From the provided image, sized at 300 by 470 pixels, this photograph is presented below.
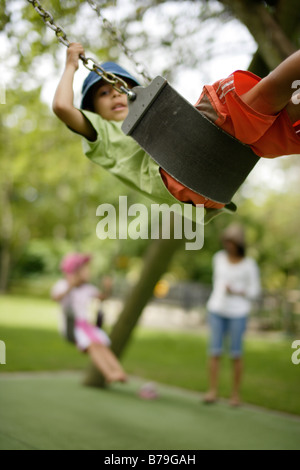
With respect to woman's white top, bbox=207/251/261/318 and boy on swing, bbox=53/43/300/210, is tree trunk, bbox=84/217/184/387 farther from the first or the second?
boy on swing, bbox=53/43/300/210

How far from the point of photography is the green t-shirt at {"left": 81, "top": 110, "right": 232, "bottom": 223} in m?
2.32

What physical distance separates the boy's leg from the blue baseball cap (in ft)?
2.75

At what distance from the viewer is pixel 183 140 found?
2.07 m

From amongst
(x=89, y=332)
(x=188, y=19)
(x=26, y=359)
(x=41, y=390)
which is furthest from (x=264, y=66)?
(x=26, y=359)

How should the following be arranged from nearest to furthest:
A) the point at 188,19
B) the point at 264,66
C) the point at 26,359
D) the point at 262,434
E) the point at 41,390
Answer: the point at 262,434
the point at 264,66
the point at 41,390
the point at 188,19
the point at 26,359

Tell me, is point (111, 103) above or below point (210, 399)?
above

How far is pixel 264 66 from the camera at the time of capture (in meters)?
4.29

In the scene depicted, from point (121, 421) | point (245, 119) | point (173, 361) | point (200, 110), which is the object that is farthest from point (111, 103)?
point (173, 361)

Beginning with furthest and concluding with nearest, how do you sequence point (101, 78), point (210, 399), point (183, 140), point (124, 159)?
point (210, 399) < point (101, 78) < point (124, 159) < point (183, 140)

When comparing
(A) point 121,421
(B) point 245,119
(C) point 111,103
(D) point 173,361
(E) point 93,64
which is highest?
(D) point 173,361

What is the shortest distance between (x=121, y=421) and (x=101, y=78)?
2.75 m

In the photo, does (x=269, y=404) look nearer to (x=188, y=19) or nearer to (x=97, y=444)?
(x=97, y=444)

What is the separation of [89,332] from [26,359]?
2280mm

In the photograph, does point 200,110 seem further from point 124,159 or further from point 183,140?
point 124,159
